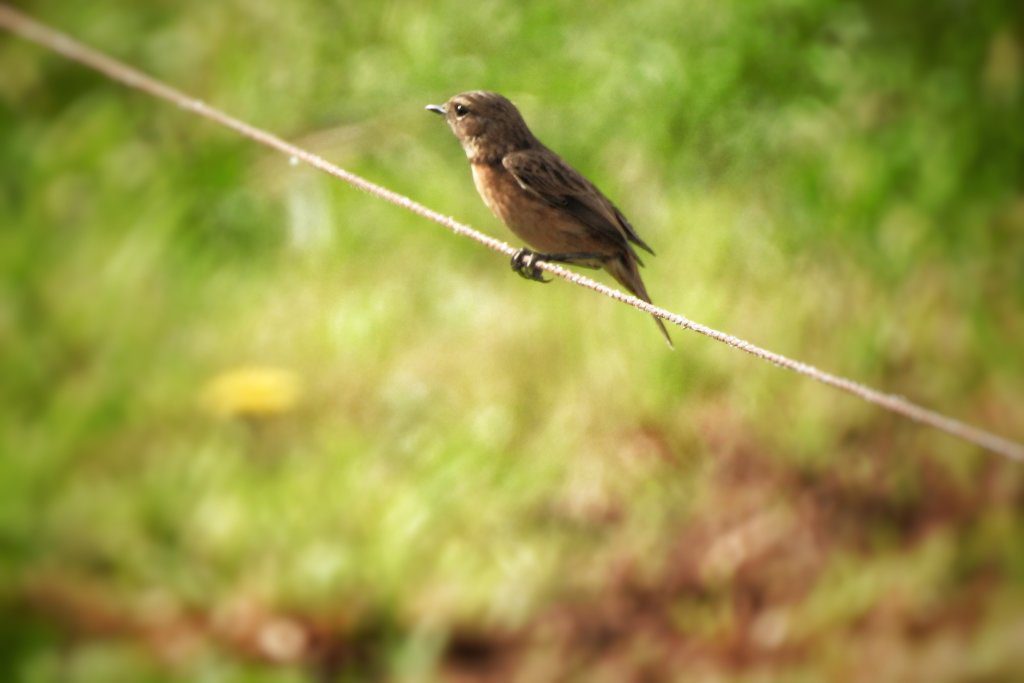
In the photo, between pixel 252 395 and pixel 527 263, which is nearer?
pixel 527 263

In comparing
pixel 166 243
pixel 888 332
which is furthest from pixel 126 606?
pixel 888 332

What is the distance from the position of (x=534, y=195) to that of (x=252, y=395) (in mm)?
1955

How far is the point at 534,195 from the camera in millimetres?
2148

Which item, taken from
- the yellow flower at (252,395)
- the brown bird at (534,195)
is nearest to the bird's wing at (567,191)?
the brown bird at (534,195)

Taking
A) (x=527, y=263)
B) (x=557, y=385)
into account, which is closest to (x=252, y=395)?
(x=557, y=385)

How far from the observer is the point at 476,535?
3668mm

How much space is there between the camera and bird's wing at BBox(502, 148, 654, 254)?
2096 mm

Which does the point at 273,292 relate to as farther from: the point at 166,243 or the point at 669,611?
the point at 669,611

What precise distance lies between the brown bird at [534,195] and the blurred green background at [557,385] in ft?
5.04

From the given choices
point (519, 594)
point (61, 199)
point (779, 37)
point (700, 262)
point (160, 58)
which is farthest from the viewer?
point (160, 58)

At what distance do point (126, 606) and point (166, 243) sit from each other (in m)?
1.19

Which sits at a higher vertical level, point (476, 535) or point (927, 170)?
point (927, 170)

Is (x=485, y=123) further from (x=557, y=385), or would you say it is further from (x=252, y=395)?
(x=252, y=395)

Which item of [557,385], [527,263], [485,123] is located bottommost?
[527,263]
